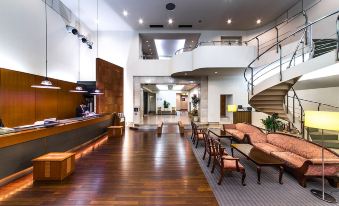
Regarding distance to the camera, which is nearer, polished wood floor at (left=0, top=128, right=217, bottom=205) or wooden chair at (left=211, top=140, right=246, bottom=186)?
polished wood floor at (left=0, top=128, right=217, bottom=205)

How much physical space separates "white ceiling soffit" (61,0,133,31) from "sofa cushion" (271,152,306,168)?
9.12 meters

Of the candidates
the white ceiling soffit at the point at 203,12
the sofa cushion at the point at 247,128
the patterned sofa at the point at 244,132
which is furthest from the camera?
the white ceiling soffit at the point at 203,12

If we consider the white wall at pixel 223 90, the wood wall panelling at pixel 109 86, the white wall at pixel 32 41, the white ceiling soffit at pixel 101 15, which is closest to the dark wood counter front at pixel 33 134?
the wood wall panelling at pixel 109 86

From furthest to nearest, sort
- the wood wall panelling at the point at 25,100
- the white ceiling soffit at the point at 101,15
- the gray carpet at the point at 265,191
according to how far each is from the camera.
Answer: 1. the white ceiling soffit at the point at 101,15
2. the wood wall panelling at the point at 25,100
3. the gray carpet at the point at 265,191

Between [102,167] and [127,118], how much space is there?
742 centimetres

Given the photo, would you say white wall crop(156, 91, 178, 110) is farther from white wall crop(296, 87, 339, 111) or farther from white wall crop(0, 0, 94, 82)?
white wall crop(296, 87, 339, 111)

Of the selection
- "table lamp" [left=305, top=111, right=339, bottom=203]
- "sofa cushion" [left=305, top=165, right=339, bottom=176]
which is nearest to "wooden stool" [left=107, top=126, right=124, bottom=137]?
"sofa cushion" [left=305, top=165, right=339, bottom=176]

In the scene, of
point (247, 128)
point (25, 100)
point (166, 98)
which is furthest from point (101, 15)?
point (166, 98)

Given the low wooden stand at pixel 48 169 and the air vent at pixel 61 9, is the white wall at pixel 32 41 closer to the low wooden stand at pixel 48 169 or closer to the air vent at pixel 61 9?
the air vent at pixel 61 9

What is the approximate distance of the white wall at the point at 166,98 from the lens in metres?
22.0

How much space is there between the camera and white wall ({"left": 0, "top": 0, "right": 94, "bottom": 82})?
5.94 meters

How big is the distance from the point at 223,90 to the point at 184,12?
5198mm

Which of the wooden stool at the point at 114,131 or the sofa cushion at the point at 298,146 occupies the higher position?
the sofa cushion at the point at 298,146

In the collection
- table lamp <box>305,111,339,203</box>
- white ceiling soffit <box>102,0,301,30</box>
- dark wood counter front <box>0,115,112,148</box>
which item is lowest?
dark wood counter front <box>0,115,112,148</box>
